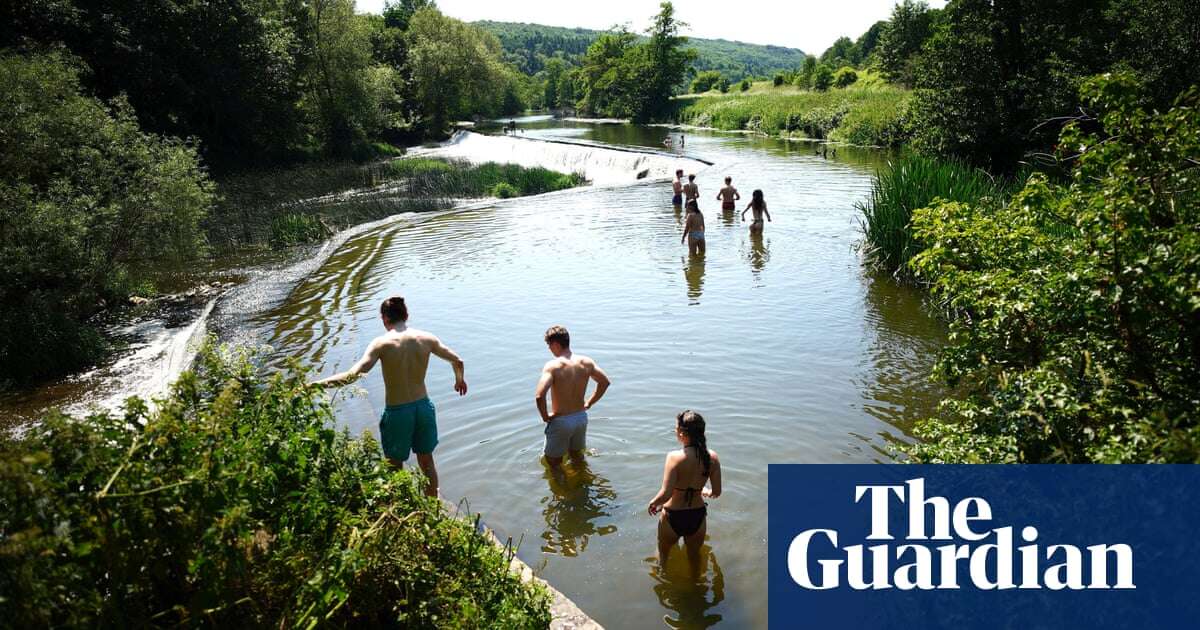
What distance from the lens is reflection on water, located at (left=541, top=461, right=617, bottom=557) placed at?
634cm

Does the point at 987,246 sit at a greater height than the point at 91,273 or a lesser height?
greater

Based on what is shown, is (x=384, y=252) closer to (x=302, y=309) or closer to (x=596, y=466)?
(x=302, y=309)

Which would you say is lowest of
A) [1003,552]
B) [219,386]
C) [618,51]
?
[1003,552]

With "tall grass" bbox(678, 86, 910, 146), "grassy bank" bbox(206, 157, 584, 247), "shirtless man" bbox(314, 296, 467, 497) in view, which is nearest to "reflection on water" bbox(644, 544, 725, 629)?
"shirtless man" bbox(314, 296, 467, 497)

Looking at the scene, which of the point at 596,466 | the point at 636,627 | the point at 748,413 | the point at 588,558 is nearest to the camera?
the point at 636,627

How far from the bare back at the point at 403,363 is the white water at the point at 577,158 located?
938 inches

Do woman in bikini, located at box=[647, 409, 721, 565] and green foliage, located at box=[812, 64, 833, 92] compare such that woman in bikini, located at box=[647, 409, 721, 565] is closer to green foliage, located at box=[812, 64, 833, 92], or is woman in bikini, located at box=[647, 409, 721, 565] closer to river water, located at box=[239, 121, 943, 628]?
river water, located at box=[239, 121, 943, 628]

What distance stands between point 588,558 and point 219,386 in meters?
3.19

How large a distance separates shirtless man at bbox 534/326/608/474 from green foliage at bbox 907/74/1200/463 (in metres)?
3.04

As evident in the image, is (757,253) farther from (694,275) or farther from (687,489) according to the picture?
(687,489)

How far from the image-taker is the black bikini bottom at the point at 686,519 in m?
5.55

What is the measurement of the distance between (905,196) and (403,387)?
10430 mm

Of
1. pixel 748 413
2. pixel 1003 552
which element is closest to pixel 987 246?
pixel 1003 552

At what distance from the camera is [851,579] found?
5477 millimetres
